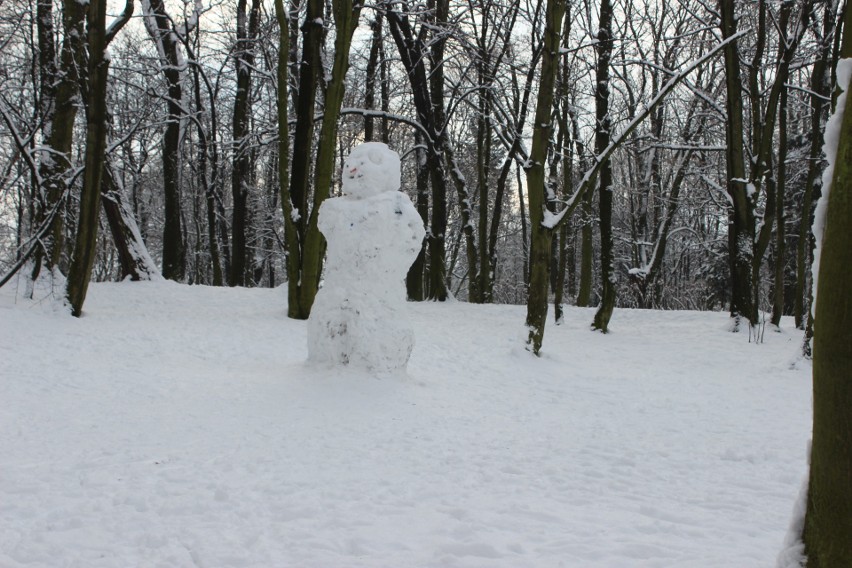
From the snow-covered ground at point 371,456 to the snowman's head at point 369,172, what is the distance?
6.34 ft

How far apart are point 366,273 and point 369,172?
3.47 ft

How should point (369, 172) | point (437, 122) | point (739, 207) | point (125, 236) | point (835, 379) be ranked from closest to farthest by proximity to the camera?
point (835, 379) < point (369, 172) < point (739, 207) < point (125, 236) < point (437, 122)

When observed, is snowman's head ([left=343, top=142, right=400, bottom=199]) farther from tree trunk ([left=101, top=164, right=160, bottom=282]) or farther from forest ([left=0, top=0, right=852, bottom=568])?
tree trunk ([left=101, top=164, right=160, bottom=282])

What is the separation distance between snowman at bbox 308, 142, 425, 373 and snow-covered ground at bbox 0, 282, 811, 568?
30cm

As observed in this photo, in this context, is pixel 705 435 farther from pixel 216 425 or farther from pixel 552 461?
pixel 216 425

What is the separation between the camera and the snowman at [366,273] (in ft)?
20.5

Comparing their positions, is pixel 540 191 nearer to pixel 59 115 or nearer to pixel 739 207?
pixel 739 207

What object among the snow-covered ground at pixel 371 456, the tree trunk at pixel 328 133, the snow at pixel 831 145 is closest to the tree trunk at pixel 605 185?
the snow-covered ground at pixel 371 456

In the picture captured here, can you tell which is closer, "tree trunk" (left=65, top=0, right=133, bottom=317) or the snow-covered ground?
the snow-covered ground

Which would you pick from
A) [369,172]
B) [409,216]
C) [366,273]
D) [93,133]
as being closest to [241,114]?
[93,133]

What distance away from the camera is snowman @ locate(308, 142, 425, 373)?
626 centimetres

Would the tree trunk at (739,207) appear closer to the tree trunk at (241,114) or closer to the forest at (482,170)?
the forest at (482,170)

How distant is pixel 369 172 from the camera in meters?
6.42

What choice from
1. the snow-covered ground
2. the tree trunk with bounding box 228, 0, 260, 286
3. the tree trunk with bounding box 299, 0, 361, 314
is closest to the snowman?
the snow-covered ground
